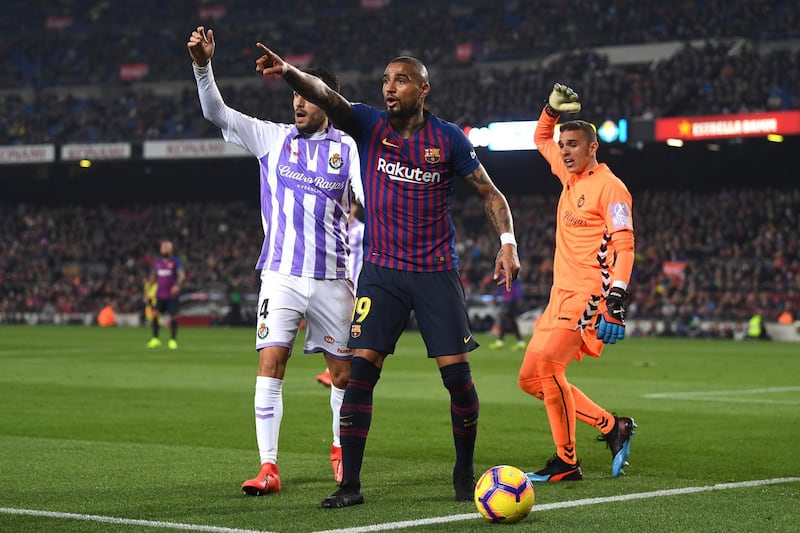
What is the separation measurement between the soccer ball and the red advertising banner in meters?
29.1

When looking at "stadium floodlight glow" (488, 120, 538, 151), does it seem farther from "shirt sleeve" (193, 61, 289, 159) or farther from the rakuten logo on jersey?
the rakuten logo on jersey

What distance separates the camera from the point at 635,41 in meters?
42.3

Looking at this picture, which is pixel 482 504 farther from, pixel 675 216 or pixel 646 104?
pixel 675 216

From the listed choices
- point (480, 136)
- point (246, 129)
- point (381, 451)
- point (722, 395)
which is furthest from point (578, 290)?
point (480, 136)

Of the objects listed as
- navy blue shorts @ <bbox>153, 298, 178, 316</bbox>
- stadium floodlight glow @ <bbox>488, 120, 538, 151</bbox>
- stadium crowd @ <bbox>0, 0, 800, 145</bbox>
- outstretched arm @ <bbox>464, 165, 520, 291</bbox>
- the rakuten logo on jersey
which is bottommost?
navy blue shorts @ <bbox>153, 298, 178, 316</bbox>

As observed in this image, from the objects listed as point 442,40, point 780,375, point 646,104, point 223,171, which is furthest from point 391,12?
point 780,375

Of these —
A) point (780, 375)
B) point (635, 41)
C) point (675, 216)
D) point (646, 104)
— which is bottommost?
point (780, 375)

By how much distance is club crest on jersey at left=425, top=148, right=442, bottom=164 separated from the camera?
6484 mm

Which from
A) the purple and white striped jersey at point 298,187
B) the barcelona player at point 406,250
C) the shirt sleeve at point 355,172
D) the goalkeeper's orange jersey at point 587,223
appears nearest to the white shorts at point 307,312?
the purple and white striped jersey at point 298,187

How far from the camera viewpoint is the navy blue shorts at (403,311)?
645 centimetres

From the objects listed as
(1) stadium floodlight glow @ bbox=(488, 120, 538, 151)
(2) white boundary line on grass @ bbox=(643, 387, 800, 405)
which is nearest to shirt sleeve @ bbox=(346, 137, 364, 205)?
(2) white boundary line on grass @ bbox=(643, 387, 800, 405)

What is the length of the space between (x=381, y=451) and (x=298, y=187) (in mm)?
2496

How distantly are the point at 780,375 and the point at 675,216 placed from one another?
23399mm

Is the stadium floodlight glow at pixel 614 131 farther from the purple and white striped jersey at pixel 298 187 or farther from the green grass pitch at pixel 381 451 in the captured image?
the purple and white striped jersey at pixel 298 187
